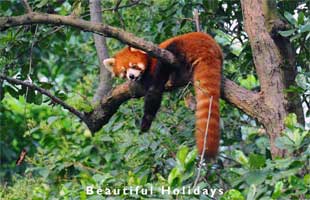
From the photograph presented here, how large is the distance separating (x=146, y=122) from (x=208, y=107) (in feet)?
2.79

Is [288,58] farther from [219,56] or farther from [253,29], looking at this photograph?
[219,56]

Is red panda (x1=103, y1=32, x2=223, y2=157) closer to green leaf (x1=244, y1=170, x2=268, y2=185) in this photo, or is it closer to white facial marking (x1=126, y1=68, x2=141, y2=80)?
white facial marking (x1=126, y1=68, x2=141, y2=80)

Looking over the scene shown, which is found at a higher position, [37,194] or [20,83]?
[20,83]

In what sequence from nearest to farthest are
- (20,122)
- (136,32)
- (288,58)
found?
(288,58) → (136,32) → (20,122)

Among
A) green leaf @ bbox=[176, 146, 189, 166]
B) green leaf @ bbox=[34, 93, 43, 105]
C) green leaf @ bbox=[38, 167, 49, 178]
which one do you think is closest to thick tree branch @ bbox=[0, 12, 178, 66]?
green leaf @ bbox=[34, 93, 43, 105]

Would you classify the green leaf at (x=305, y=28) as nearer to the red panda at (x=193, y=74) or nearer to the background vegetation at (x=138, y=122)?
the background vegetation at (x=138, y=122)

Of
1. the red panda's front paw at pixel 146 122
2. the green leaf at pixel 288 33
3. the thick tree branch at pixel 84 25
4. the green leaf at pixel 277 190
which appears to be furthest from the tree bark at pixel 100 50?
the green leaf at pixel 277 190

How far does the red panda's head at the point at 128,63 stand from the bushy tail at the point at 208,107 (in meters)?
0.83

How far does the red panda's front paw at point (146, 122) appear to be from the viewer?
164 inches

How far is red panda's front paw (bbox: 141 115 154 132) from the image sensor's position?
13.7 ft

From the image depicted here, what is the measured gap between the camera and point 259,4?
3291 millimetres

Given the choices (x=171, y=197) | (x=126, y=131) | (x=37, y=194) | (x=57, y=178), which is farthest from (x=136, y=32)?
(x=171, y=197)

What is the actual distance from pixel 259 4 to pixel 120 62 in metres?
1.59

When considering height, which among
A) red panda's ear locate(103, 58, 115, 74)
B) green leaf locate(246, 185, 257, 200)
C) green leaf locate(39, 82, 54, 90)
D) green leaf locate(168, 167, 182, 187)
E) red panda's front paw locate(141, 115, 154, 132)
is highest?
red panda's ear locate(103, 58, 115, 74)
